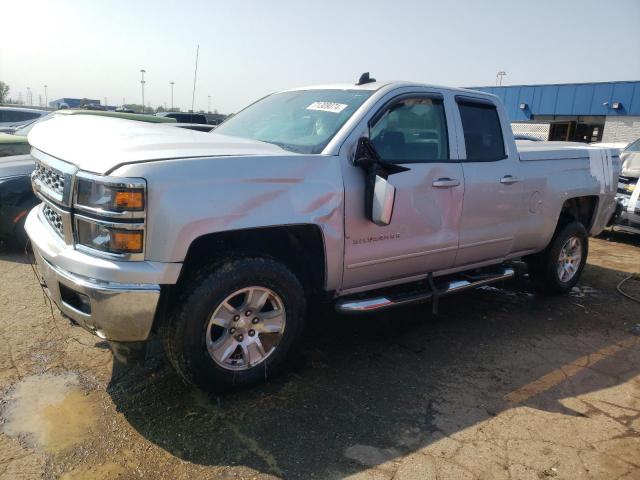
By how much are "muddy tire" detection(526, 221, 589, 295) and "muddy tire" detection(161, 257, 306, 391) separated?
316 centimetres

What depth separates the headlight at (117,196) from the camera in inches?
101

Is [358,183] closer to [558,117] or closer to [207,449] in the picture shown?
[207,449]

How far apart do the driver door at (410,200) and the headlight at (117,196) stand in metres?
1.30

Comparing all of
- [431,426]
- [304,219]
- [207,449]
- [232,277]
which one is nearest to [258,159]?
[304,219]

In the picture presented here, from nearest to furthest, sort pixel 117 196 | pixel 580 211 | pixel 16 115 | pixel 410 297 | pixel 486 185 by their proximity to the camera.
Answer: pixel 117 196 < pixel 410 297 < pixel 486 185 < pixel 580 211 < pixel 16 115

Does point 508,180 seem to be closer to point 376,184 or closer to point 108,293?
point 376,184

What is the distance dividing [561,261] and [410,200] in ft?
8.75

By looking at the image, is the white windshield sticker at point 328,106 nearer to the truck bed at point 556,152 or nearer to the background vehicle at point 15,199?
the truck bed at point 556,152

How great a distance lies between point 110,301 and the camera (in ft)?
8.57

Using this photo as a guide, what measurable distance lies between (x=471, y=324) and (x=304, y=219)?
2259 millimetres

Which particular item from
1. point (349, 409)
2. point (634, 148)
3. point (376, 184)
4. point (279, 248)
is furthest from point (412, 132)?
point (634, 148)

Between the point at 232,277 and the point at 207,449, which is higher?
the point at 232,277

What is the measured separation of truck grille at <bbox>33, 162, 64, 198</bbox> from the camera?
9.62ft

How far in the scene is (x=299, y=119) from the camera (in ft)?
12.8
